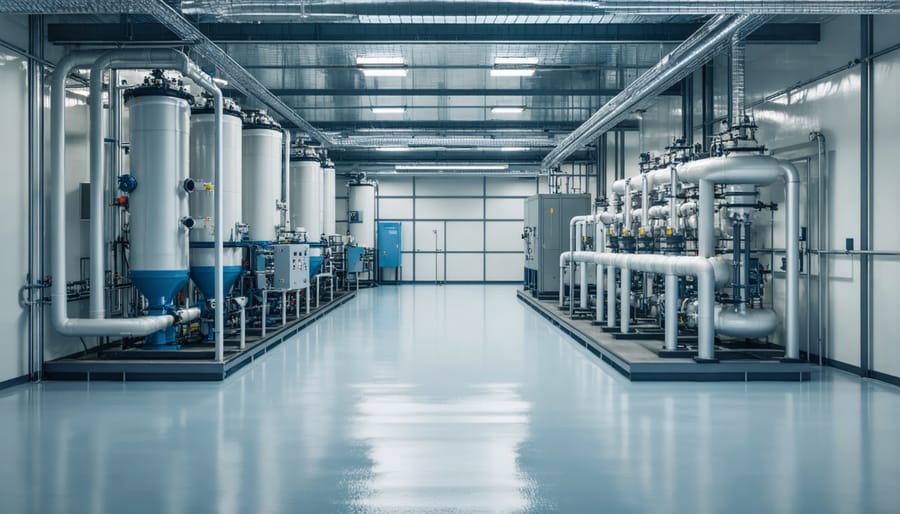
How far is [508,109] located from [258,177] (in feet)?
20.5

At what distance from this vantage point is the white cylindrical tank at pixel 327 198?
1703cm

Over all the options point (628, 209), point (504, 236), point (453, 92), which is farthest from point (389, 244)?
point (628, 209)

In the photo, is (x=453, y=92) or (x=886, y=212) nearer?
(x=886, y=212)

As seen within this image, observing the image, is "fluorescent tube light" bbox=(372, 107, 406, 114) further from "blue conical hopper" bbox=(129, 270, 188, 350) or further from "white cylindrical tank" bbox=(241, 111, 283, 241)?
"blue conical hopper" bbox=(129, 270, 188, 350)

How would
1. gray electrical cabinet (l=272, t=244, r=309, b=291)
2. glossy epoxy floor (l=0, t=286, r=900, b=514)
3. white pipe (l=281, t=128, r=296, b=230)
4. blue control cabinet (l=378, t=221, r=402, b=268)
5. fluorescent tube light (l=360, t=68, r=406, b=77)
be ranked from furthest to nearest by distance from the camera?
blue control cabinet (l=378, t=221, r=402, b=268) → white pipe (l=281, t=128, r=296, b=230) → fluorescent tube light (l=360, t=68, r=406, b=77) → gray electrical cabinet (l=272, t=244, r=309, b=291) → glossy epoxy floor (l=0, t=286, r=900, b=514)

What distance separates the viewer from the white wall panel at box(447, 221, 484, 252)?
2495 cm

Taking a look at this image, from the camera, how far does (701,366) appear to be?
7.48 m

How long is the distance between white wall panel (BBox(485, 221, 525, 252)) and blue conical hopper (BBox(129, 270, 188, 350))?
1732 cm

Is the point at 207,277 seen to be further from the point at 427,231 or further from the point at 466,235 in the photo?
Result: the point at 466,235

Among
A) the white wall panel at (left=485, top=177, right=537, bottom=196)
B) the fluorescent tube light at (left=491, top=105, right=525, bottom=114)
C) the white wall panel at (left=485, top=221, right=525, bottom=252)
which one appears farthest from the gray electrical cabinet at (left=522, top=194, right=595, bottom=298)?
the white wall panel at (left=485, top=177, right=537, bottom=196)

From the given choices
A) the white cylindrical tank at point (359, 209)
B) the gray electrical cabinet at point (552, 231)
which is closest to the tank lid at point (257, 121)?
the gray electrical cabinet at point (552, 231)

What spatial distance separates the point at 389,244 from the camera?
79.4 ft

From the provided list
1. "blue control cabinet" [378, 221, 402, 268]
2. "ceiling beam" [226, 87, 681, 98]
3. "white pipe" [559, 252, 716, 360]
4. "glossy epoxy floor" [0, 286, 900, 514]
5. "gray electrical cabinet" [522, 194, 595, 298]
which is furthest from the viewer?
"blue control cabinet" [378, 221, 402, 268]

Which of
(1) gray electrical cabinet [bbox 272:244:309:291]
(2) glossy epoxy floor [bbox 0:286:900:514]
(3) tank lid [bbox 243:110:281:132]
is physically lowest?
(2) glossy epoxy floor [bbox 0:286:900:514]
